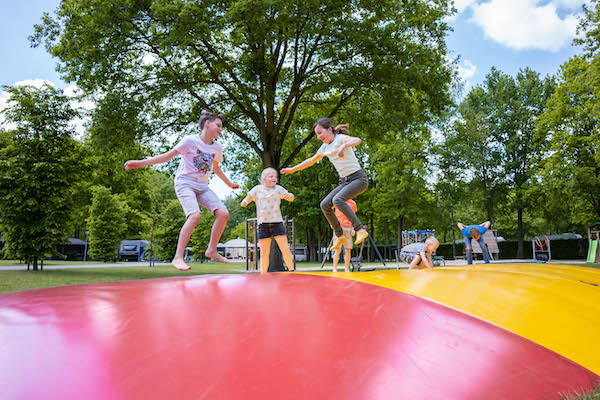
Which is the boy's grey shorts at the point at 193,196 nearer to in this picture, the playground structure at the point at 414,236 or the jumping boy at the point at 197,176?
the jumping boy at the point at 197,176

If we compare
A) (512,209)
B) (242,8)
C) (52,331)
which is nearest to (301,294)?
(52,331)

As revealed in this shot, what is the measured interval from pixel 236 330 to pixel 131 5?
10.7 metres

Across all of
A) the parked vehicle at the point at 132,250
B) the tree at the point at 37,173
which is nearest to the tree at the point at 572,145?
the tree at the point at 37,173

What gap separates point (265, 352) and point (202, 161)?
3245 mm

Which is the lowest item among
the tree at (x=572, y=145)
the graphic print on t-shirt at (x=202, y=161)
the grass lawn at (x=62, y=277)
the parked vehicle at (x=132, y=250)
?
the parked vehicle at (x=132, y=250)

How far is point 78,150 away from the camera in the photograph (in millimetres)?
13203

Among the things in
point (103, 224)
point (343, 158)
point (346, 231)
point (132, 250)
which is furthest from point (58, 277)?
point (132, 250)

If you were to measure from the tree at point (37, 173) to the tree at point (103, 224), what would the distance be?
13.9m

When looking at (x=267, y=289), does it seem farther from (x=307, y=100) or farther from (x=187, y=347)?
(x=307, y=100)

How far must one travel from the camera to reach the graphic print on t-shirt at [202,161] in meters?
4.36

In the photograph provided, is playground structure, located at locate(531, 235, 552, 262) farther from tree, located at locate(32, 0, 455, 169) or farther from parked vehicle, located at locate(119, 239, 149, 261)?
parked vehicle, located at locate(119, 239, 149, 261)

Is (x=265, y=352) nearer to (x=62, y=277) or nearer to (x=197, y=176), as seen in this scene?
(x=197, y=176)

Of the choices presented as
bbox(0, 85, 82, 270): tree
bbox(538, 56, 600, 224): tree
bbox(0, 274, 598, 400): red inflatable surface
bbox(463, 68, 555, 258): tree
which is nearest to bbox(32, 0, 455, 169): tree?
bbox(0, 85, 82, 270): tree

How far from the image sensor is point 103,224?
2598 cm
